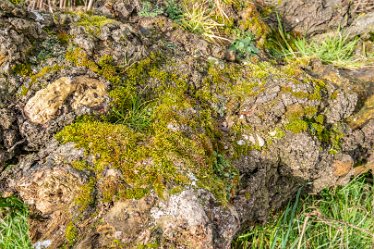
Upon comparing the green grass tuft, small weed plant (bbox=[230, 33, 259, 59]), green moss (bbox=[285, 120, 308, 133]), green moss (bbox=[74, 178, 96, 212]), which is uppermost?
small weed plant (bbox=[230, 33, 259, 59])

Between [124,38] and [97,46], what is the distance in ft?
0.67

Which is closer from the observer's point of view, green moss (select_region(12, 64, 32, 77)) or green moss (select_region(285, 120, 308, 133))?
green moss (select_region(12, 64, 32, 77))

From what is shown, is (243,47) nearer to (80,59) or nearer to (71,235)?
(80,59)

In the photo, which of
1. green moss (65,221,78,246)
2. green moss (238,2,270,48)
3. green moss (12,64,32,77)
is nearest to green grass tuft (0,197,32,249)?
green moss (65,221,78,246)

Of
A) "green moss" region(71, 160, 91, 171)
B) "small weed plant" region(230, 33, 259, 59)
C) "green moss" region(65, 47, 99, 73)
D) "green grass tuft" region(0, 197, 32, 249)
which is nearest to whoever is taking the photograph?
"green moss" region(71, 160, 91, 171)

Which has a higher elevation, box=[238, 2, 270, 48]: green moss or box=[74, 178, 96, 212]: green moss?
box=[238, 2, 270, 48]: green moss

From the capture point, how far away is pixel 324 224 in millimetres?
2863

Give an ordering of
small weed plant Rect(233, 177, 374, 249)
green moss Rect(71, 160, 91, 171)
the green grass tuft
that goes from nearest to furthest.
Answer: green moss Rect(71, 160, 91, 171), the green grass tuft, small weed plant Rect(233, 177, 374, 249)

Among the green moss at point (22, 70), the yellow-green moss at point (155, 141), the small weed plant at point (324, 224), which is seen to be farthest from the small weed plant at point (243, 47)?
the green moss at point (22, 70)

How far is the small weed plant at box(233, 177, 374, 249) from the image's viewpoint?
267cm

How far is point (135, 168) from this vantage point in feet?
6.76

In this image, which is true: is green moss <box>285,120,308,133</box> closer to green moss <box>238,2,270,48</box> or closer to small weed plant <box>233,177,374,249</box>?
small weed plant <box>233,177,374,249</box>

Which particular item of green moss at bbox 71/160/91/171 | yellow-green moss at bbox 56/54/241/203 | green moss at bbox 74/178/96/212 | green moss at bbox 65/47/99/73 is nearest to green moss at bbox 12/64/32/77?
green moss at bbox 65/47/99/73

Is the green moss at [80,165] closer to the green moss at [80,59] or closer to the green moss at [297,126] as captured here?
the green moss at [80,59]
